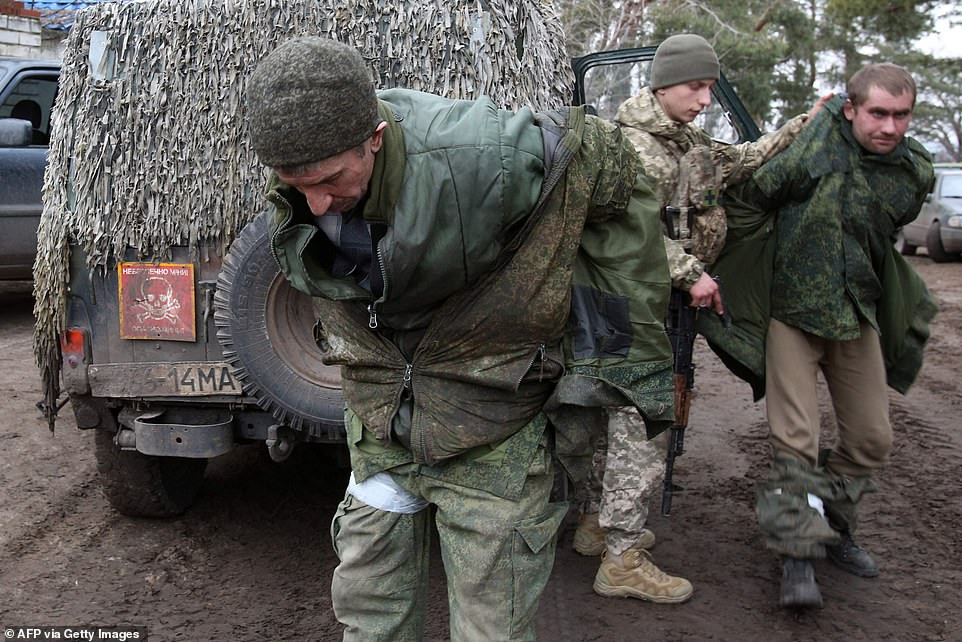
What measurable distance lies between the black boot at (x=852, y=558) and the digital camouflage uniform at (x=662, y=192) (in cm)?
81

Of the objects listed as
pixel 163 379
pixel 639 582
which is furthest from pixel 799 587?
pixel 163 379

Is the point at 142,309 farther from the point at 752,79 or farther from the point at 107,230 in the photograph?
the point at 752,79

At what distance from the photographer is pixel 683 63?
346 cm

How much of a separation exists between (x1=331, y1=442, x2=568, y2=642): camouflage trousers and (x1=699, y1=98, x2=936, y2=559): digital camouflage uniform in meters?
1.45

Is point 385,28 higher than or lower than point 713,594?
higher

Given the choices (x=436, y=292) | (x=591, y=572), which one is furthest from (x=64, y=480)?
(x=436, y=292)

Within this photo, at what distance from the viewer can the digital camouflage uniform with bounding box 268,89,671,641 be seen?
1.98m

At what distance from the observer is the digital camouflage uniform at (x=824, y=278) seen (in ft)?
11.0

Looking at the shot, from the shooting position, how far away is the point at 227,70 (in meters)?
3.53

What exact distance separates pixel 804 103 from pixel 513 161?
843 inches

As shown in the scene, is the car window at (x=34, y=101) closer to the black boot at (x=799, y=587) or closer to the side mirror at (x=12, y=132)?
the side mirror at (x=12, y=132)

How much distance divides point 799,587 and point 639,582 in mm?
547

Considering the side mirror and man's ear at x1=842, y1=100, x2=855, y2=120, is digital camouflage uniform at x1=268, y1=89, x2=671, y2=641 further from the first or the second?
the side mirror

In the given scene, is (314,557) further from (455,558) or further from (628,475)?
(455,558)
